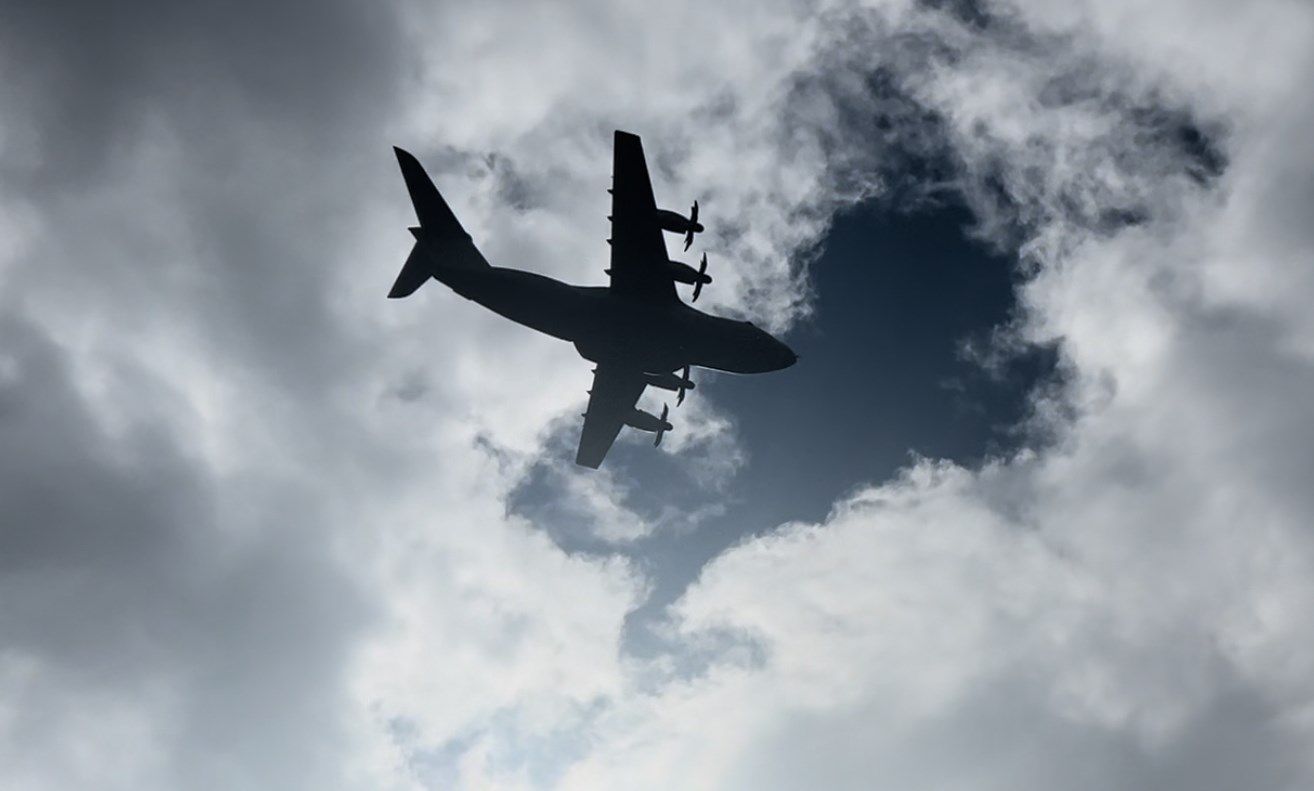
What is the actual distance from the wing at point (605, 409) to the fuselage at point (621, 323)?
2.38 meters

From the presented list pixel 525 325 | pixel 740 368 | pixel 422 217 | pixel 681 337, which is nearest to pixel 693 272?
pixel 681 337

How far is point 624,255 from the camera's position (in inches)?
1254

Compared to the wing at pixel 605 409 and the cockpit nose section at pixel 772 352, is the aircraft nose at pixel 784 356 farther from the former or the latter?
the wing at pixel 605 409

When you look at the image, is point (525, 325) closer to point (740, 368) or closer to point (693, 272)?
point (693, 272)

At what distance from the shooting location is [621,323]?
33688mm

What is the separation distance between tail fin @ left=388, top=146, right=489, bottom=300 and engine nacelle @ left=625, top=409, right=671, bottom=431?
11.8m

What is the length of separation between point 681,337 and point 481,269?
997 cm

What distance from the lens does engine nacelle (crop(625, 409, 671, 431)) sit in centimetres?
4038

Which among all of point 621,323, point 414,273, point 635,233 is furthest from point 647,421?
point 414,273

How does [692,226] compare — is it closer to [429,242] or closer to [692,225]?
[692,225]

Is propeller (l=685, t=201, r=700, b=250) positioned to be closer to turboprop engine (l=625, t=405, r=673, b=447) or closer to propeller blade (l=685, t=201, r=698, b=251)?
propeller blade (l=685, t=201, r=698, b=251)

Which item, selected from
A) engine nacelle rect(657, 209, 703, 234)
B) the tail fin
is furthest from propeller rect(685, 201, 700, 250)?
the tail fin

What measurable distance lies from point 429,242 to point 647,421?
15.0m

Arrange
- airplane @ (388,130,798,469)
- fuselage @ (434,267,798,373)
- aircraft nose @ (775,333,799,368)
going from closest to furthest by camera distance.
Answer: airplane @ (388,130,798,469) < fuselage @ (434,267,798,373) < aircraft nose @ (775,333,799,368)
